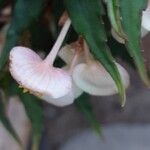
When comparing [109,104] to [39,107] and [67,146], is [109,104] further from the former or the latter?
[39,107]

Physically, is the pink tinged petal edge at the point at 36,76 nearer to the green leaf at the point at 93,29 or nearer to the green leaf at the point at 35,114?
the green leaf at the point at 93,29

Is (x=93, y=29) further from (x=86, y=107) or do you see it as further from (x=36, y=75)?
(x=86, y=107)

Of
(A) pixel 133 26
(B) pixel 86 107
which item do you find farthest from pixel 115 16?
(B) pixel 86 107

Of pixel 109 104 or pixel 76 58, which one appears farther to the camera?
pixel 109 104

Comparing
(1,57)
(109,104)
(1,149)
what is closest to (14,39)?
(1,57)

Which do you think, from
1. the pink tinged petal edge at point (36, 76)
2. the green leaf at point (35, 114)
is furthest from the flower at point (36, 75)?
the green leaf at point (35, 114)

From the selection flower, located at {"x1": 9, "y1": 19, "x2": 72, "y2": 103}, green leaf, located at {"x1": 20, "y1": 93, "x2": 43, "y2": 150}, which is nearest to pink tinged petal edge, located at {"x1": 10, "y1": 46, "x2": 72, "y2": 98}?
flower, located at {"x1": 9, "y1": 19, "x2": 72, "y2": 103}
